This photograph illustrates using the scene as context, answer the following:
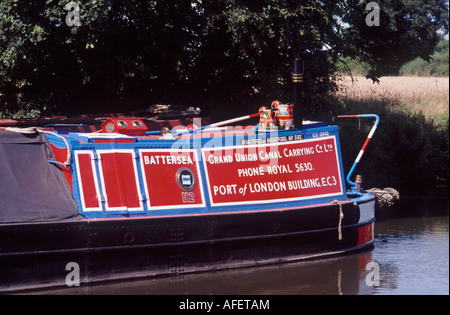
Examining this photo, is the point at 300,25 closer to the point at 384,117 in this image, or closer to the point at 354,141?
the point at 354,141

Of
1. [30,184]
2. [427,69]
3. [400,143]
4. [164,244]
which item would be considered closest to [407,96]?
[400,143]

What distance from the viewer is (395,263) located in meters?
11.7

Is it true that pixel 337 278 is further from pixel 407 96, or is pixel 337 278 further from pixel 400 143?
pixel 407 96

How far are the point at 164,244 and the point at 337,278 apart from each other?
2.94 meters

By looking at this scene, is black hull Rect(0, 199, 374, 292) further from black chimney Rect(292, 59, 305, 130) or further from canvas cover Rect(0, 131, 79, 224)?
black chimney Rect(292, 59, 305, 130)

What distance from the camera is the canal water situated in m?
9.50

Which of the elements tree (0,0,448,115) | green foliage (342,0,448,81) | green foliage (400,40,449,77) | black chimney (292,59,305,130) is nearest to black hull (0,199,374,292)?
black chimney (292,59,305,130)

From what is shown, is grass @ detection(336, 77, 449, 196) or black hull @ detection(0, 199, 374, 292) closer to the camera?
black hull @ detection(0, 199, 374, 292)

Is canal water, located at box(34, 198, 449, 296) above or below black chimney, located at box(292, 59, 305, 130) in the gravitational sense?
below

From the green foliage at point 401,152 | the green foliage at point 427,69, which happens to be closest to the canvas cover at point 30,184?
the green foliage at point 401,152

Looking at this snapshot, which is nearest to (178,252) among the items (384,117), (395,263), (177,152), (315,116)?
(177,152)

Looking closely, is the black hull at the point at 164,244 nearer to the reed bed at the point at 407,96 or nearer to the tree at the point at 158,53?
the tree at the point at 158,53

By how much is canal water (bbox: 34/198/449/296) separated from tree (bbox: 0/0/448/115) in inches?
196

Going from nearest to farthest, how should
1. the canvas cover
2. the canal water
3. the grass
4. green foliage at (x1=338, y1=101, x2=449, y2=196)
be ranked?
1. the canvas cover
2. the canal water
3. green foliage at (x1=338, y1=101, x2=449, y2=196)
4. the grass
